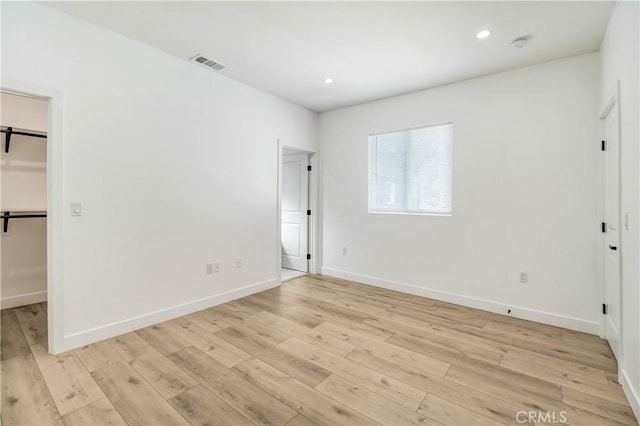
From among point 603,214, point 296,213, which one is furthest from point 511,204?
Answer: point 296,213

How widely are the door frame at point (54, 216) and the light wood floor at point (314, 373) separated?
27cm

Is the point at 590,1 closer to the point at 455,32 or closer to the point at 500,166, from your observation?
the point at 455,32

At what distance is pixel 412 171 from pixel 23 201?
16.5 feet

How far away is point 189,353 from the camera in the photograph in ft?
8.10

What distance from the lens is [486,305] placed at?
351cm

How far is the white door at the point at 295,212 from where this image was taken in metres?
5.26

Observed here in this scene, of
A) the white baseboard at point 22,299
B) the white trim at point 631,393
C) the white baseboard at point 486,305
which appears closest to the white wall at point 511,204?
the white baseboard at point 486,305

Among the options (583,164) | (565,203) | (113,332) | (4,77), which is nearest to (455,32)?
(583,164)

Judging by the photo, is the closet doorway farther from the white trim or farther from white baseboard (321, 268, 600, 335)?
the white trim

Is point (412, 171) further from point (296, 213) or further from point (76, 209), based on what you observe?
point (76, 209)

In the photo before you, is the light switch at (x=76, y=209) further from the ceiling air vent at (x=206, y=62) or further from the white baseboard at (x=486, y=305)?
the white baseboard at (x=486, y=305)

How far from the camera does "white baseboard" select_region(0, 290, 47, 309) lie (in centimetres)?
342

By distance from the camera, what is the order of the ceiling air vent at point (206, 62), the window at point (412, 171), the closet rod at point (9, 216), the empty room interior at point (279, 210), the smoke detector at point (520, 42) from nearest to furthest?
the empty room interior at point (279, 210) < the smoke detector at point (520, 42) < the ceiling air vent at point (206, 62) < the closet rod at point (9, 216) < the window at point (412, 171)

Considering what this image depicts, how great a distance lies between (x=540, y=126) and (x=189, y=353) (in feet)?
13.6
